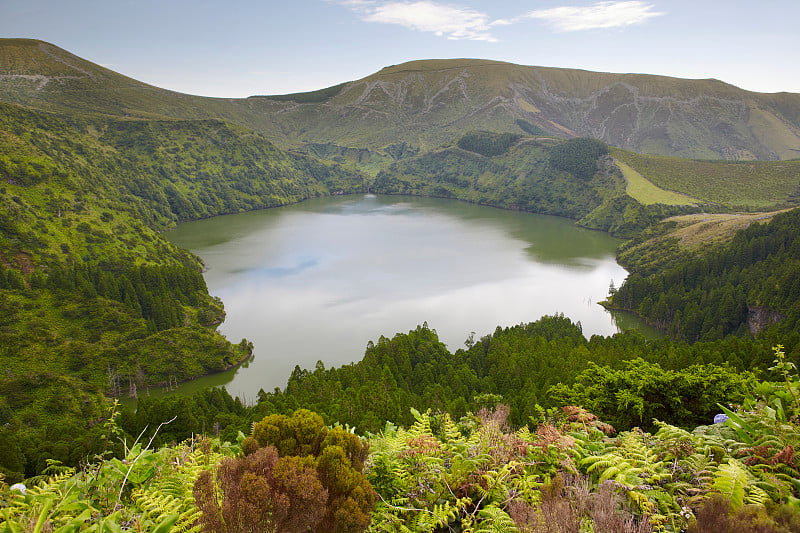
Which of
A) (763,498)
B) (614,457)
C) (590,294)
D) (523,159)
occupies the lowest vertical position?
(590,294)

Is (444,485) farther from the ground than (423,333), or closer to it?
farther from the ground

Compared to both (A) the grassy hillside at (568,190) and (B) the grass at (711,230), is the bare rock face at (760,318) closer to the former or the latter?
(B) the grass at (711,230)

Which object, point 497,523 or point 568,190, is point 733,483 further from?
point 568,190

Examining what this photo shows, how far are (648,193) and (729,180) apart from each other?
89.7ft

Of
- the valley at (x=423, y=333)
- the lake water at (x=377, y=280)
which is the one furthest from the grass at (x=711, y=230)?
the lake water at (x=377, y=280)

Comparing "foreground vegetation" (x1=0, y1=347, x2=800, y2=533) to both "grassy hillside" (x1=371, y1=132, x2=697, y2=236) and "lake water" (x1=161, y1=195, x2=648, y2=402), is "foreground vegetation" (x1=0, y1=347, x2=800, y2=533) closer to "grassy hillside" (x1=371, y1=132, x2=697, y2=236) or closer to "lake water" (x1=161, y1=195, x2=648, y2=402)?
"lake water" (x1=161, y1=195, x2=648, y2=402)

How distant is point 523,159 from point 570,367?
570ft

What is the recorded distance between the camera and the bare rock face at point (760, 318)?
54.2 m

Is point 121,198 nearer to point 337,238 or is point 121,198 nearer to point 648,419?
point 337,238

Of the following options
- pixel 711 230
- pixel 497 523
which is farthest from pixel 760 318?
pixel 497 523

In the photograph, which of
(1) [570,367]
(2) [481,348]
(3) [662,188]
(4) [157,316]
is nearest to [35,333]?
(4) [157,316]

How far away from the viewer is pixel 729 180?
139750 millimetres

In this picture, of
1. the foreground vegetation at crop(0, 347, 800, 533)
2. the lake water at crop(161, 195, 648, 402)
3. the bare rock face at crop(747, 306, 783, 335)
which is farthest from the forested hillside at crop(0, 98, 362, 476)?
the bare rock face at crop(747, 306, 783, 335)

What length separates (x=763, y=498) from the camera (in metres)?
4.52
